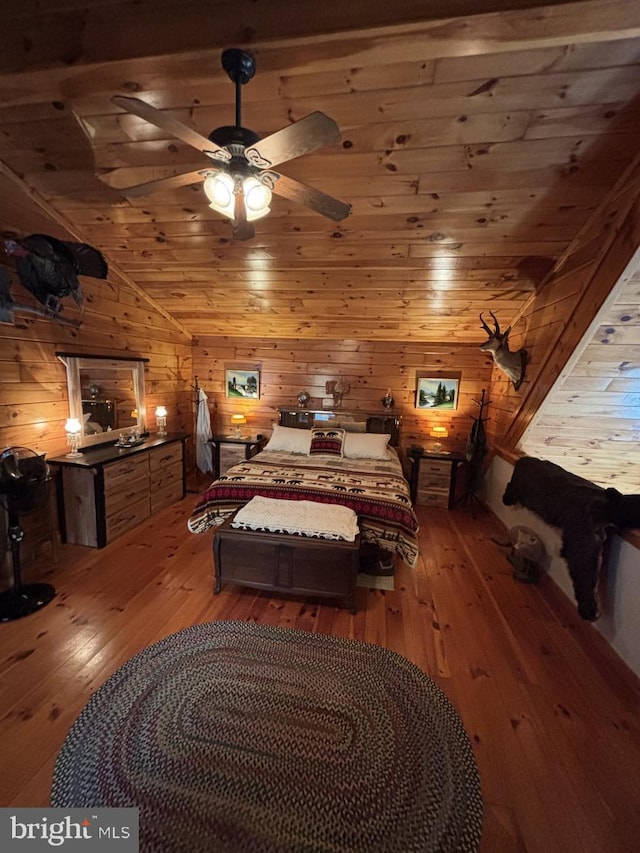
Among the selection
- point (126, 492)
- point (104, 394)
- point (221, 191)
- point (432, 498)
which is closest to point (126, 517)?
point (126, 492)

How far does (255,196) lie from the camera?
59.7 inches

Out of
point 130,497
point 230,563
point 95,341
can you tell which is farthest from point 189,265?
point 230,563

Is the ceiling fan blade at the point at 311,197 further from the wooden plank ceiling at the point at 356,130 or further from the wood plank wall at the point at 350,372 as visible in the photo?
the wood plank wall at the point at 350,372

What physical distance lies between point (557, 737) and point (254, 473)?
247 cm

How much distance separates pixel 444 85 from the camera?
65.2 inches

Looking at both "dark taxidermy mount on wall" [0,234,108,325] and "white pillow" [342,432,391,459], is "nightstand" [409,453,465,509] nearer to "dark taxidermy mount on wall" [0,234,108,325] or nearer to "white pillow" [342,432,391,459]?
"white pillow" [342,432,391,459]

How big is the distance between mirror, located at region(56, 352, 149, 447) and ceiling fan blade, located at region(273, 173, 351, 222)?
252 centimetres

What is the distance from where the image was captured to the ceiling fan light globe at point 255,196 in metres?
1.47

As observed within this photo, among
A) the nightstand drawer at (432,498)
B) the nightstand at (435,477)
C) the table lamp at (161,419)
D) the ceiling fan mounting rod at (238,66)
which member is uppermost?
the ceiling fan mounting rod at (238,66)

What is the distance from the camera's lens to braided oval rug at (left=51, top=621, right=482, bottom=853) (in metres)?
1.20

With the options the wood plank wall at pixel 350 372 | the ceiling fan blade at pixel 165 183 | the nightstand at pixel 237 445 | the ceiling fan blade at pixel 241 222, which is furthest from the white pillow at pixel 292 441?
the ceiling fan blade at pixel 165 183

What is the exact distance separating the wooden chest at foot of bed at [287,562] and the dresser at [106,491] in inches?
49.7

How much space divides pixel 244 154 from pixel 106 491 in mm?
2755

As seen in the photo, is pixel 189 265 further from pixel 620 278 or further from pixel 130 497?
pixel 620 278
